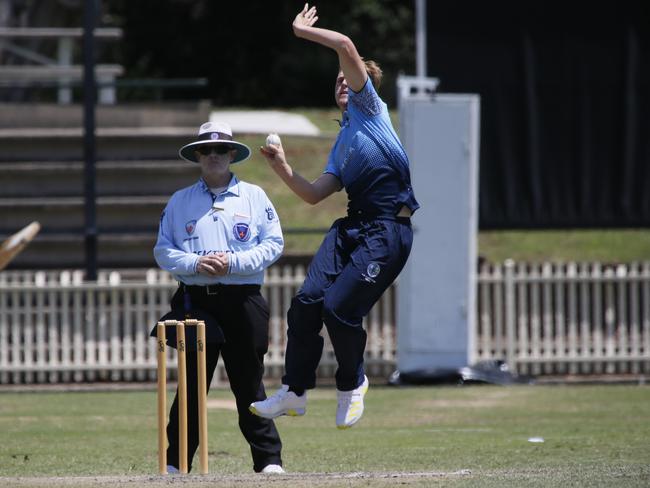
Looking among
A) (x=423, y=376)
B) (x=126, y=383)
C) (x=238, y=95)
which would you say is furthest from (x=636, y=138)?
(x=238, y=95)

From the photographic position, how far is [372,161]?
7191 millimetres

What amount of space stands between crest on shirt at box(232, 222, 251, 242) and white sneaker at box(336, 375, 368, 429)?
1198mm

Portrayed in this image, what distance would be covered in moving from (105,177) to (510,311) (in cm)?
564

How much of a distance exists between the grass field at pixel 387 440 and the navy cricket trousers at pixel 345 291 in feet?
2.07

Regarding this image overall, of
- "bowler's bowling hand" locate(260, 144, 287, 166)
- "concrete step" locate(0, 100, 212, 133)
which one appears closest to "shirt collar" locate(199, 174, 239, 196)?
"bowler's bowling hand" locate(260, 144, 287, 166)

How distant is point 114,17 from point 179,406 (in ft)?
102

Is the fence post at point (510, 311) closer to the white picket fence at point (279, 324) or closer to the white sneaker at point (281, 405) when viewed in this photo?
the white picket fence at point (279, 324)

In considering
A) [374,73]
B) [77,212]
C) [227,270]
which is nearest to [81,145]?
[77,212]

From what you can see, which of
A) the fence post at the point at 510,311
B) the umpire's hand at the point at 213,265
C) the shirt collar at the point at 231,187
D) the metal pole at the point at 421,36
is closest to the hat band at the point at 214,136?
the shirt collar at the point at 231,187

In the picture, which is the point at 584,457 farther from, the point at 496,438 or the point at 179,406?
the point at 179,406

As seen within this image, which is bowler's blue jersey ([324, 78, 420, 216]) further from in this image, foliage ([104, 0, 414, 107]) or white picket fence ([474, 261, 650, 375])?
foliage ([104, 0, 414, 107])

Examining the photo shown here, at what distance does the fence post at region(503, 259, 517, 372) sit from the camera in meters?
15.4

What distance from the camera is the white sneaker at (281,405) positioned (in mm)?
7309

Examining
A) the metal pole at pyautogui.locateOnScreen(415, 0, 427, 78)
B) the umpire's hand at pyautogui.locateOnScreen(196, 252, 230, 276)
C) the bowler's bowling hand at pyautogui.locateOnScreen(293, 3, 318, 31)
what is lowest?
the umpire's hand at pyautogui.locateOnScreen(196, 252, 230, 276)
